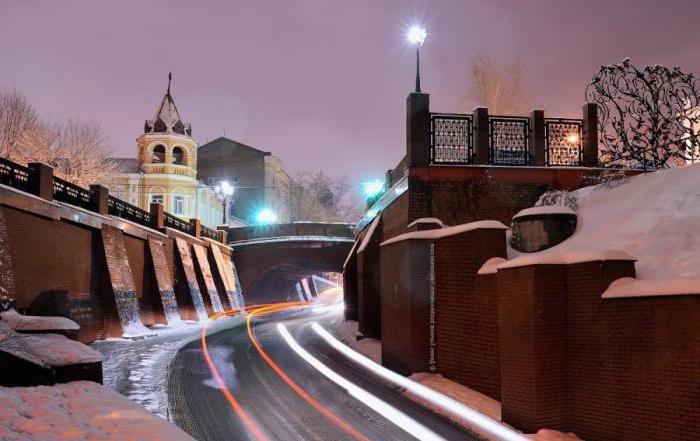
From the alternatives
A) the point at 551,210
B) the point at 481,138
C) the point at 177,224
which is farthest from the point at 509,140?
the point at 177,224

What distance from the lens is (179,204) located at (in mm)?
60406

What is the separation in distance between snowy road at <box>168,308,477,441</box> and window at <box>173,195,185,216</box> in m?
43.3

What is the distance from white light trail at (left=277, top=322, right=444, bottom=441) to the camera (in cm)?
1007

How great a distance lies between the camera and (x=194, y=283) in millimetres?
33812

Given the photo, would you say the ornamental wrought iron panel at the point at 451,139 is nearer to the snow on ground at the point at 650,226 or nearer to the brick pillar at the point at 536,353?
the snow on ground at the point at 650,226

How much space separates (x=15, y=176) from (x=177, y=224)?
1724 centimetres

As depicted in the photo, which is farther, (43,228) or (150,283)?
(150,283)

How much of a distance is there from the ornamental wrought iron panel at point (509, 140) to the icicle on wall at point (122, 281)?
15.3m

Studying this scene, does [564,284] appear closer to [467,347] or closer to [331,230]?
[467,347]

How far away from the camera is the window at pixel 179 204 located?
60.1 meters

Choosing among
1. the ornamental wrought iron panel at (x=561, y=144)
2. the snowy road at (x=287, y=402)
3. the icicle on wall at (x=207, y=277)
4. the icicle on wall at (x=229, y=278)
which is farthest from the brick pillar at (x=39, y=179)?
the icicle on wall at (x=229, y=278)

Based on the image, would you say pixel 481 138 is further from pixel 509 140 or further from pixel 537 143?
pixel 537 143

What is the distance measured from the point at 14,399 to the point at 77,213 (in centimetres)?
1326

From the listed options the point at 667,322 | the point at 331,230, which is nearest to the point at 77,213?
the point at 667,322
